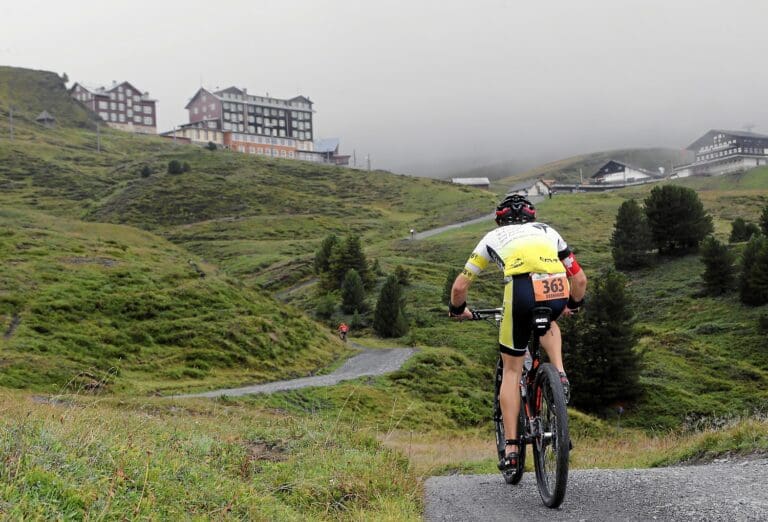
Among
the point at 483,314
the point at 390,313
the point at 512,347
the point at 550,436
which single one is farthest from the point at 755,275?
the point at 550,436

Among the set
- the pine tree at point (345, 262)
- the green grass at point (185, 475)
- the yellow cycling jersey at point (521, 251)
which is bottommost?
the pine tree at point (345, 262)

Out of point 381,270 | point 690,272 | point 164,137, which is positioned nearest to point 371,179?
point 164,137

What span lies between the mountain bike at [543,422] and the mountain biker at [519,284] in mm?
95

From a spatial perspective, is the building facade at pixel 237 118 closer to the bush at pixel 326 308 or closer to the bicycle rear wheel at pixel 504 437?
the bush at pixel 326 308

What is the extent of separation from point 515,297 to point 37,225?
56.6m

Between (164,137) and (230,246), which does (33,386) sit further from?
(164,137)

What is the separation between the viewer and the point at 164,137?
199875 mm

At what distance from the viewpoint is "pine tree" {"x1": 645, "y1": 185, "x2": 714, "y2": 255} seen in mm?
73500

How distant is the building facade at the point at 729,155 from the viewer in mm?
177887

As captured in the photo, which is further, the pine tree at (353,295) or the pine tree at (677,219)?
the pine tree at (677,219)

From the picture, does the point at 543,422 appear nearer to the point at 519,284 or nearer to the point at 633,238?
the point at 519,284

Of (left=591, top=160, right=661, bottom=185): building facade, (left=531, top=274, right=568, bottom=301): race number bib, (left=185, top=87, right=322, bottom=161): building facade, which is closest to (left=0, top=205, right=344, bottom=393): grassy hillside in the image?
(left=531, top=274, right=568, bottom=301): race number bib

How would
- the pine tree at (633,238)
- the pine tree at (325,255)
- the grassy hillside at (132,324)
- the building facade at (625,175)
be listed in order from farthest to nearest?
the building facade at (625,175), the pine tree at (633,238), the pine tree at (325,255), the grassy hillside at (132,324)

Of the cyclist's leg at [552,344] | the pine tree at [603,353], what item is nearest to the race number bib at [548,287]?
the cyclist's leg at [552,344]
